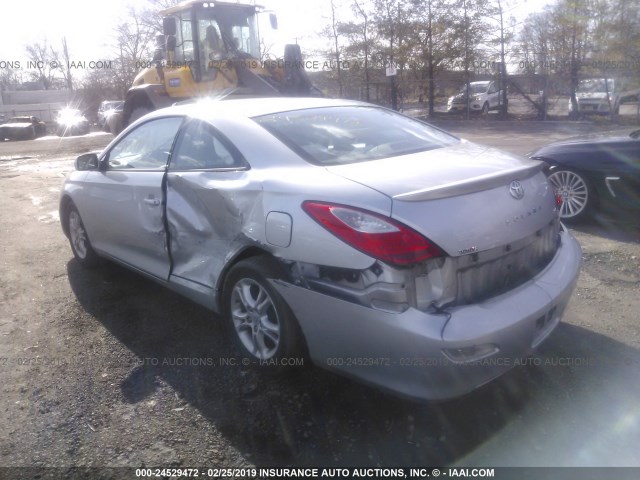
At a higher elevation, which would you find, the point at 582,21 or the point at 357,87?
the point at 582,21

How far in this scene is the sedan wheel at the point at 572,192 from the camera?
6000mm

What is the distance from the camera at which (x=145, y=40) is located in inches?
1674

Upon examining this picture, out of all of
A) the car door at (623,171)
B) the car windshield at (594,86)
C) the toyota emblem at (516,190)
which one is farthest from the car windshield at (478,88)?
the toyota emblem at (516,190)

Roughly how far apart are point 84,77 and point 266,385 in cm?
4922

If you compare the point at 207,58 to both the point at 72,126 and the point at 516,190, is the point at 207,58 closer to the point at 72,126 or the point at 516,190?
the point at 516,190

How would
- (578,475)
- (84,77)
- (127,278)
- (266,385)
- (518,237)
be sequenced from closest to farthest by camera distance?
(578,475) < (518,237) < (266,385) < (127,278) < (84,77)

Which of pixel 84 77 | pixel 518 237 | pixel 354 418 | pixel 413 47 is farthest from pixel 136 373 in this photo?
pixel 84 77

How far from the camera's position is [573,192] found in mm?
6078

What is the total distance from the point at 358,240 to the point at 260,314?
91 cm

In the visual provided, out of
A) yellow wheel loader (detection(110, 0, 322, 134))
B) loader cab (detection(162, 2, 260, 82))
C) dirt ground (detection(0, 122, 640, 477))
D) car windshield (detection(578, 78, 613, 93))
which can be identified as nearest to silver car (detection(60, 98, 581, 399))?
dirt ground (detection(0, 122, 640, 477))

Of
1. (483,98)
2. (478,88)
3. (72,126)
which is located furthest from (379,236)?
(72,126)

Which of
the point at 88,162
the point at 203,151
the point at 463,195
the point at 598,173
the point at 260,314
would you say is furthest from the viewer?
the point at 598,173

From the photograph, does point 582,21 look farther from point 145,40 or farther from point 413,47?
point 145,40

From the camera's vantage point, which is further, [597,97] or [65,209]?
[597,97]
